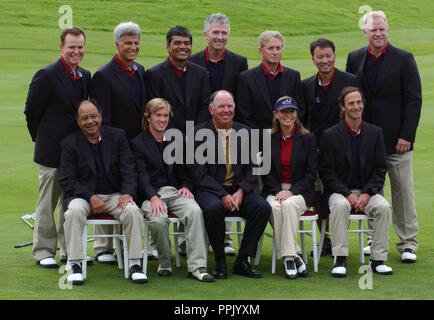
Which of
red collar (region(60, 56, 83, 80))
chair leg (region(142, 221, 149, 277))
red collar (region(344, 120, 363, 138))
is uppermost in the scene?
red collar (region(60, 56, 83, 80))

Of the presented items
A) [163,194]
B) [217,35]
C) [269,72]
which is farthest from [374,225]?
[217,35]

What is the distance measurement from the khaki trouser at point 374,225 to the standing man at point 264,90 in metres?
1.11

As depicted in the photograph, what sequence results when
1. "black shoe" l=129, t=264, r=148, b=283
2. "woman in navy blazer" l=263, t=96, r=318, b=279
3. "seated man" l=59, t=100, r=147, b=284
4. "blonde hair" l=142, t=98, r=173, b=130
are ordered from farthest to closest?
"woman in navy blazer" l=263, t=96, r=318, b=279 → "blonde hair" l=142, t=98, r=173, b=130 → "seated man" l=59, t=100, r=147, b=284 → "black shoe" l=129, t=264, r=148, b=283

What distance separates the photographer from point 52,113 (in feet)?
30.0

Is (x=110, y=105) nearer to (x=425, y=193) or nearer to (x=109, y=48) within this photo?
(x=425, y=193)

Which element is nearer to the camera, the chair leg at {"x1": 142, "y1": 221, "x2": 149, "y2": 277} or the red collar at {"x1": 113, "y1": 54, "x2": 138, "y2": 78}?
the chair leg at {"x1": 142, "y1": 221, "x2": 149, "y2": 277}

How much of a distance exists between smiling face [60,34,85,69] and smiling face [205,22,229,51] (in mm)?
1332

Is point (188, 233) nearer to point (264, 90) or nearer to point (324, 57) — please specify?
point (264, 90)

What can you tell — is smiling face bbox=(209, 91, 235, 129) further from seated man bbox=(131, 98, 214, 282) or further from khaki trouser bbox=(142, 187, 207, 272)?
khaki trouser bbox=(142, 187, 207, 272)

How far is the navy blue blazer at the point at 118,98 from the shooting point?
30.3 feet

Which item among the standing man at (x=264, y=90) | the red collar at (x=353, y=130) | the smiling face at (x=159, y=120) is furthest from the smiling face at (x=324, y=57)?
the smiling face at (x=159, y=120)

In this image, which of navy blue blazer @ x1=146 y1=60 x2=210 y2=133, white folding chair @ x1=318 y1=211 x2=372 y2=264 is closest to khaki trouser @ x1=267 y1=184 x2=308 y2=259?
white folding chair @ x1=318 y1=211 x2=372 y2=264

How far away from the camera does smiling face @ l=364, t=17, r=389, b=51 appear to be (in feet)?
30.7

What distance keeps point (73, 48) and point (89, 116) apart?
68 centimetres
